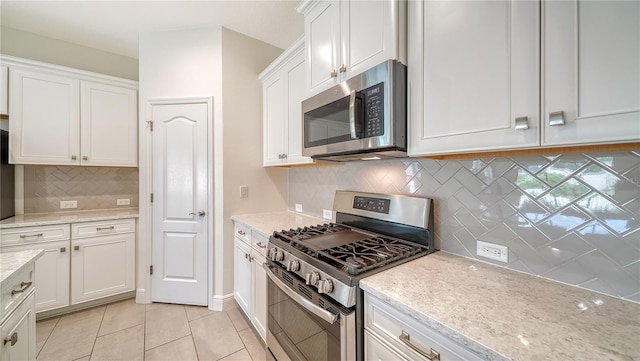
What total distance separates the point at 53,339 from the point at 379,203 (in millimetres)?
2774

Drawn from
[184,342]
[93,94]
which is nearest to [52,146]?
[93,94]

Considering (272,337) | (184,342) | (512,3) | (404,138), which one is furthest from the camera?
(184,342)

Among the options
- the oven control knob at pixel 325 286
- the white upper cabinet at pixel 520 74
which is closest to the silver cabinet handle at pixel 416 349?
the oven control knob at pixel 325 286

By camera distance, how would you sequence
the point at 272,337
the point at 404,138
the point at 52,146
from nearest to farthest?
the point at 404,138, the point at 272,337, the point at 52,146

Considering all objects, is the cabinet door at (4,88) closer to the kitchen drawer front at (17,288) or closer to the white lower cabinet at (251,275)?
the kitchen drawer front at (17,288)

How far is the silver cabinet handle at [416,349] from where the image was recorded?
29.0 inches

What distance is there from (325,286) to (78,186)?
320 centimetres

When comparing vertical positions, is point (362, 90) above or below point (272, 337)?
above

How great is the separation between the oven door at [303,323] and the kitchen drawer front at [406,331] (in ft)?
0.29

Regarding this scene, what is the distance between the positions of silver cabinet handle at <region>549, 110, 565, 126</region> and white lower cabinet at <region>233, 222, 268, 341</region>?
1.59 m

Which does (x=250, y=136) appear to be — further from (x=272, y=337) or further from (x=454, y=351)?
(x=454, y=351)

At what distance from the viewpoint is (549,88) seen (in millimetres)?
736

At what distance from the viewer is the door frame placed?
7.86ft

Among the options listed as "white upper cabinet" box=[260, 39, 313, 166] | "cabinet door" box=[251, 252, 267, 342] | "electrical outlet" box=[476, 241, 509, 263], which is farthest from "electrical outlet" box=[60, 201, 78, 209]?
"electrical outlet" box=[476, 241, 509, 263]
